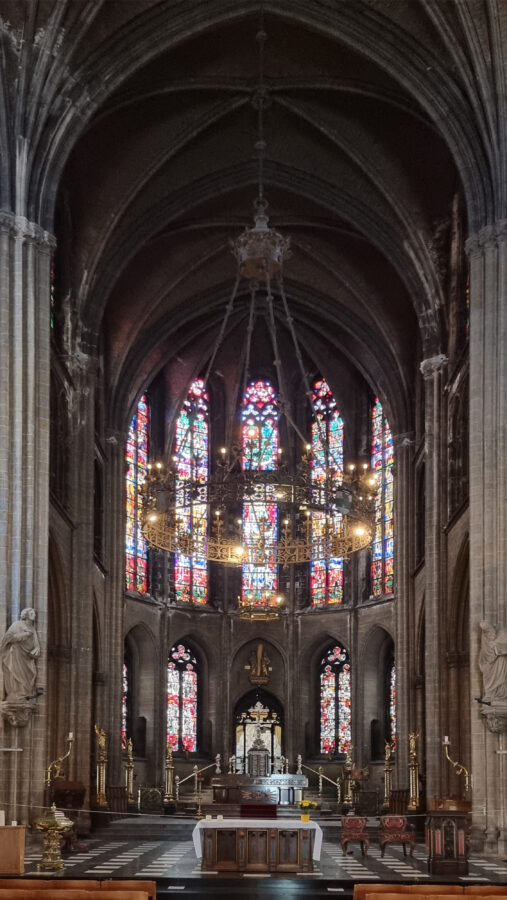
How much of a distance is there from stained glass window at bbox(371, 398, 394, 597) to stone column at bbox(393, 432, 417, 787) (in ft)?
6.57

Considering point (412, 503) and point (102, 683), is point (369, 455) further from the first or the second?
point (102, 683)

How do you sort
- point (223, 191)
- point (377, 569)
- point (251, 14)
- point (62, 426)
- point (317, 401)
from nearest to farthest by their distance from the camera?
point (251, 14)
point (62, 426)
point (223, 191)
point (377, 569)
point (317, 401)

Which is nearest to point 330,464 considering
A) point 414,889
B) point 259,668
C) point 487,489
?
point 259,668

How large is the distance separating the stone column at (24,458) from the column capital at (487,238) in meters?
7.89

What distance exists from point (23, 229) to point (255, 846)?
1163cm

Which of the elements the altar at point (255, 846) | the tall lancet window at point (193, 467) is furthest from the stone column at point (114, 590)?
the altar at point (255, 846)

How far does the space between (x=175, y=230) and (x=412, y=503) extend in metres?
9.57

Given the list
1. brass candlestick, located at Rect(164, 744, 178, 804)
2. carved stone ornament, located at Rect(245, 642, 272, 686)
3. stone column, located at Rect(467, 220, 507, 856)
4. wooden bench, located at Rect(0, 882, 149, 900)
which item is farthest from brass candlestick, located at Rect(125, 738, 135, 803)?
wooden bench, located at Rect(0, 882, 149, 900)

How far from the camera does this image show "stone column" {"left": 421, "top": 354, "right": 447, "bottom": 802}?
102 ft

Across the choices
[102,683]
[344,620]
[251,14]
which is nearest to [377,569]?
[344,620]

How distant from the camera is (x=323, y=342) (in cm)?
4234

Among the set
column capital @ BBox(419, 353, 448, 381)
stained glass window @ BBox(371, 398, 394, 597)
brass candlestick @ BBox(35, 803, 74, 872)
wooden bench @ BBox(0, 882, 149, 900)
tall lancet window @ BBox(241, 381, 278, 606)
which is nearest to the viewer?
wooden bench @ BBox(0, 882, 149, 900)

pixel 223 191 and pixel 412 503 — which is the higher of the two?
pixel 223 191

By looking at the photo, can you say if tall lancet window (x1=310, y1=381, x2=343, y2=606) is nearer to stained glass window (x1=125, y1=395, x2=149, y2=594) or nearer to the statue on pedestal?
stained glass window (x1=125, y1=395, x2=149, y2=594)
